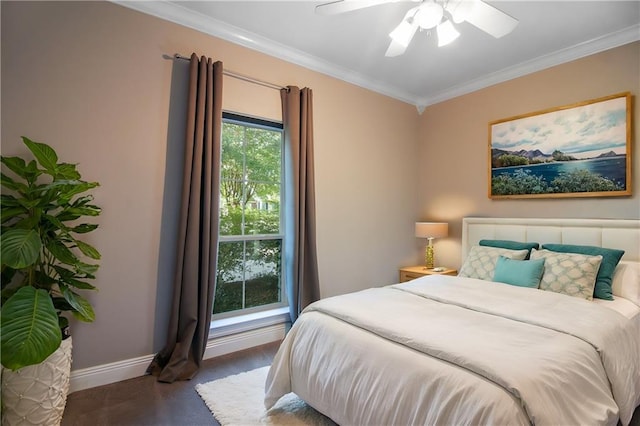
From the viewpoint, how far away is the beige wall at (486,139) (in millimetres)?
2838

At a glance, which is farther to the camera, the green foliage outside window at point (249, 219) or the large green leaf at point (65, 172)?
the green foliage outside window at point (249, 219)

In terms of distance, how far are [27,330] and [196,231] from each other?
1202 mm

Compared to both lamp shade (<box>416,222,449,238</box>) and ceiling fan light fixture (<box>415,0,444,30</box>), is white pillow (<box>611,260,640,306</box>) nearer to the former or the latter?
lamp shade (<box>416,222,449,238</box>)

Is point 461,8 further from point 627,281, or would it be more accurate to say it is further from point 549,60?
point 627,281

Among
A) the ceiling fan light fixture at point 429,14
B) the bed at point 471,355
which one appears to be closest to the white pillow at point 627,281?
the bed at point 471,355

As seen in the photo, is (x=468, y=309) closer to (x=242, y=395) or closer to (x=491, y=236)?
(x=242, y=395)

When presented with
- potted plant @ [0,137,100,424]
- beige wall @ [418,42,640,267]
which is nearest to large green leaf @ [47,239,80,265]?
potted plant @ [0,137,100,424]

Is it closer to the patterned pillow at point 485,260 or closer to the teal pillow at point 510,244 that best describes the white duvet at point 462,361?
the patterned pillow at point 485,260

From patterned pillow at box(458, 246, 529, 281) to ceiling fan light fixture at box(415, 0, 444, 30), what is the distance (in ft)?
6.82

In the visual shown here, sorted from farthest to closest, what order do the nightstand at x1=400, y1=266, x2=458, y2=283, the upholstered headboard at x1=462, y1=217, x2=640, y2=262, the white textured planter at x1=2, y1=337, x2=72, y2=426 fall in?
the nightstand at x1=400, y1=266, x2=458, y2=283
the upholstered headboard at x1=462, y1=217, x2=640, y2=262
the white textured planter at x1=2, y1=337, x2=72, y2=426

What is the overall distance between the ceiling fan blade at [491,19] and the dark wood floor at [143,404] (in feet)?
8.03

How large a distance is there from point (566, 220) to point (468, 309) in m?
1.77

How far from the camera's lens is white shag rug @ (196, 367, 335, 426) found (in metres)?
1.89

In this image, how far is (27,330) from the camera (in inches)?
55.0
